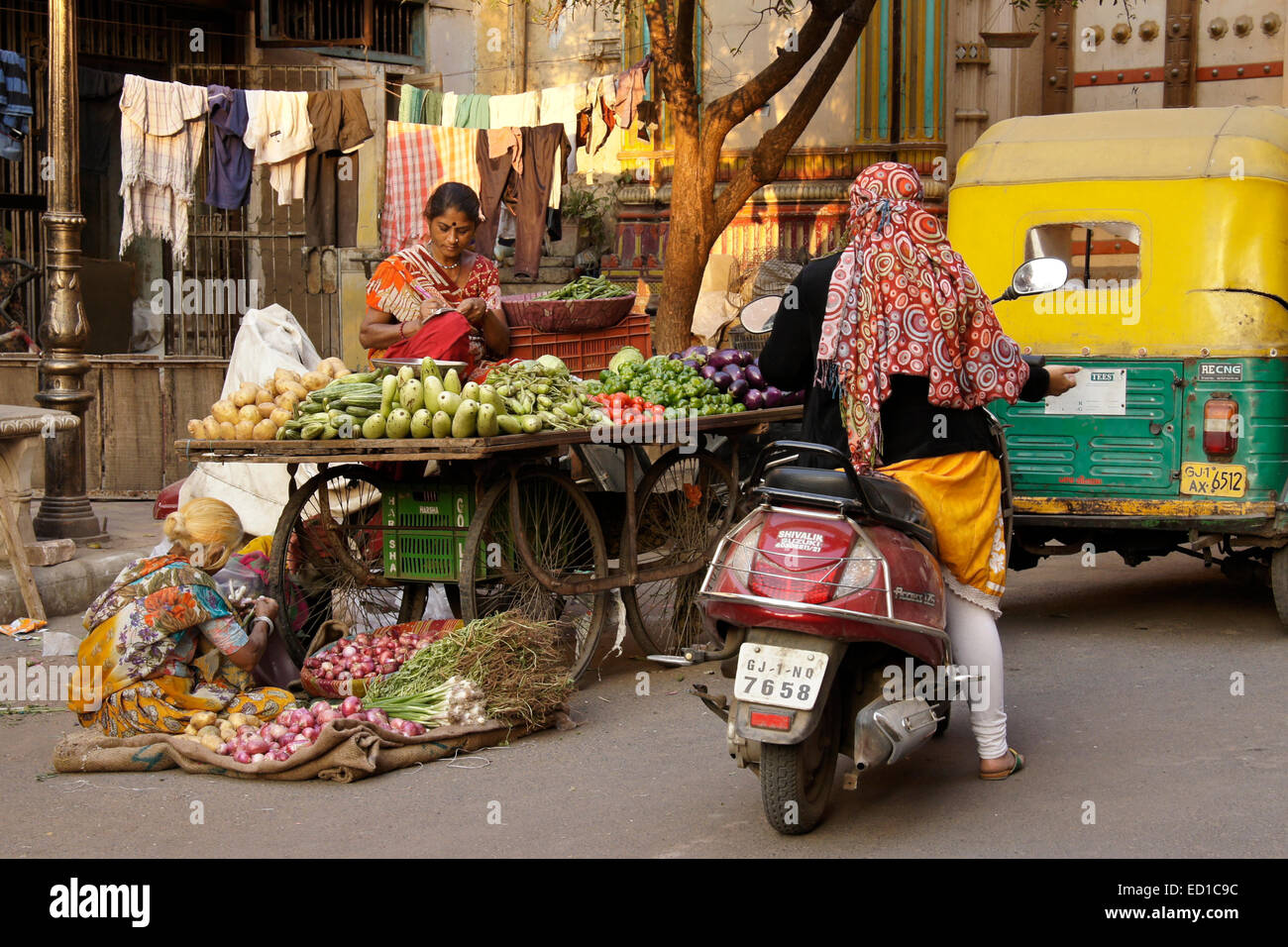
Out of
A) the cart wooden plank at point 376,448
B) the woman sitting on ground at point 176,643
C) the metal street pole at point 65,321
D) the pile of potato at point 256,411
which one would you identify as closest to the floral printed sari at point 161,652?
the woman sitting on ground at point 176,643

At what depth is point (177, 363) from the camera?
37.8 feet

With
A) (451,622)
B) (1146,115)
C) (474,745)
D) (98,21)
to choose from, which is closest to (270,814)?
(474,745)

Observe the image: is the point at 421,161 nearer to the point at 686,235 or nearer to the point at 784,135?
the point at 686,235

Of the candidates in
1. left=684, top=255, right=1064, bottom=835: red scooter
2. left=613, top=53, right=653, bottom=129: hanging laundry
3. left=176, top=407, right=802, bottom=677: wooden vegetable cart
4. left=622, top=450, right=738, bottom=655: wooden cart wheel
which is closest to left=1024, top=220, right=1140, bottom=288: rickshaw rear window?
left=176, top=407, right=802, bottom=677: wooden vegetable cart

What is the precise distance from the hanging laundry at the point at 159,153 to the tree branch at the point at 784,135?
4.35 m

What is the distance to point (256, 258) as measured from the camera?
15711mm

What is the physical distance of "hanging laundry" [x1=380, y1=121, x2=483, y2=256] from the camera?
39.8 feet

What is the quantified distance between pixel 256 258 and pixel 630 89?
593cm

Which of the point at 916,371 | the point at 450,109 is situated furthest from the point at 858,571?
the point at 450,109

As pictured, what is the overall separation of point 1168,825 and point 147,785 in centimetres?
350

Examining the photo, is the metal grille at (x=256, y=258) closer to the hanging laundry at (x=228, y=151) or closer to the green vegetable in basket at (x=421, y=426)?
the hanging laundry at (x=228, y=151)

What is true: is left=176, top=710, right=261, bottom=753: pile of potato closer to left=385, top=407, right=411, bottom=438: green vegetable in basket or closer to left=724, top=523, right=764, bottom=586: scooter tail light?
left=385, top=407, right=411, bottom=438: green vegetable in basket

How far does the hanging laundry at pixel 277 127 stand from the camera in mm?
11648

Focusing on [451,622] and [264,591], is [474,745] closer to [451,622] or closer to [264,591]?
[451,622]
